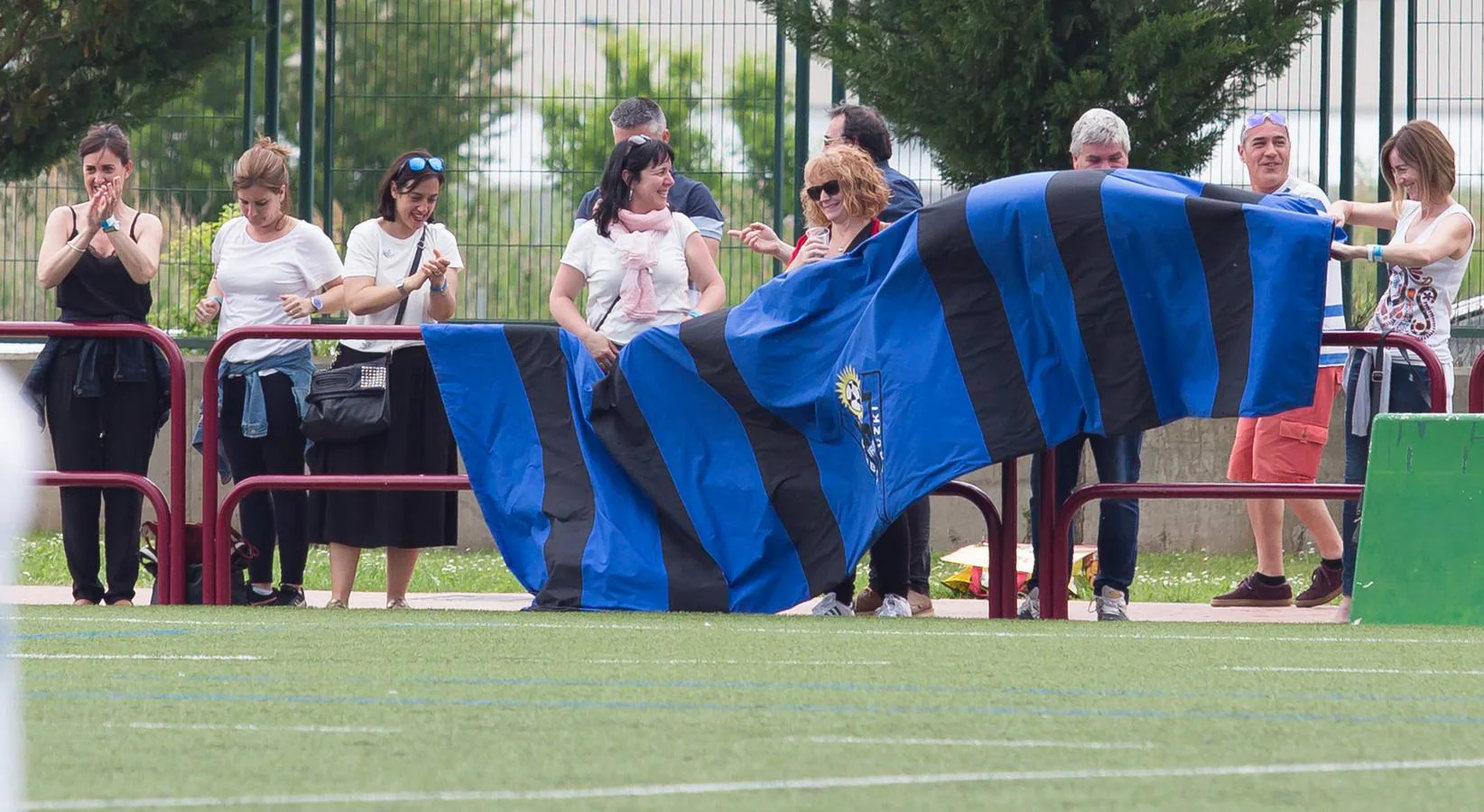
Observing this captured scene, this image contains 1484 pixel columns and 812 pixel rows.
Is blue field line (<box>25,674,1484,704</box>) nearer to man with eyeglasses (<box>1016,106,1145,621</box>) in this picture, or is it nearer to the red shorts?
man with eyeglasses (<box>1016,106,1145,621</box>)

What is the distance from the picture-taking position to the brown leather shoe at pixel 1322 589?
9.23m

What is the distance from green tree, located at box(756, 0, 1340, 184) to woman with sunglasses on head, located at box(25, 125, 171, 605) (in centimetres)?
424

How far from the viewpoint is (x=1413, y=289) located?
809 centimetres

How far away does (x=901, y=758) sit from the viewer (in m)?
3.92

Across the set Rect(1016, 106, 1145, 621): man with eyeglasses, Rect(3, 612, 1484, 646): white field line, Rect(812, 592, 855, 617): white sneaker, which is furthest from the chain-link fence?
Rect(3, 612, 1484, 646): white field line

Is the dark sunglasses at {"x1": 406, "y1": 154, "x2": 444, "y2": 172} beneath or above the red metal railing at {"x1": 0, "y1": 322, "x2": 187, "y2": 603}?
above

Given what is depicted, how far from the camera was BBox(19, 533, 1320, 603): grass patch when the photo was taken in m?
11.1

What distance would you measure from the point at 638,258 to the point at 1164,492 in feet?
6.58

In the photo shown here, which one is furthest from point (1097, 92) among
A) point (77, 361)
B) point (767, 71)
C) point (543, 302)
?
point (77, 361)

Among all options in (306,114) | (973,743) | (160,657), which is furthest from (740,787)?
(306,114)

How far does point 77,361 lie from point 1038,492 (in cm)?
358

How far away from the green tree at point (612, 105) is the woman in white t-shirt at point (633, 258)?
17.4 ft

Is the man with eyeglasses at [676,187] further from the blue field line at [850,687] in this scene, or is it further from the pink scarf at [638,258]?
the blue field line at [850,687]

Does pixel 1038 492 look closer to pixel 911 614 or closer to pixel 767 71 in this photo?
pixel 911 614
